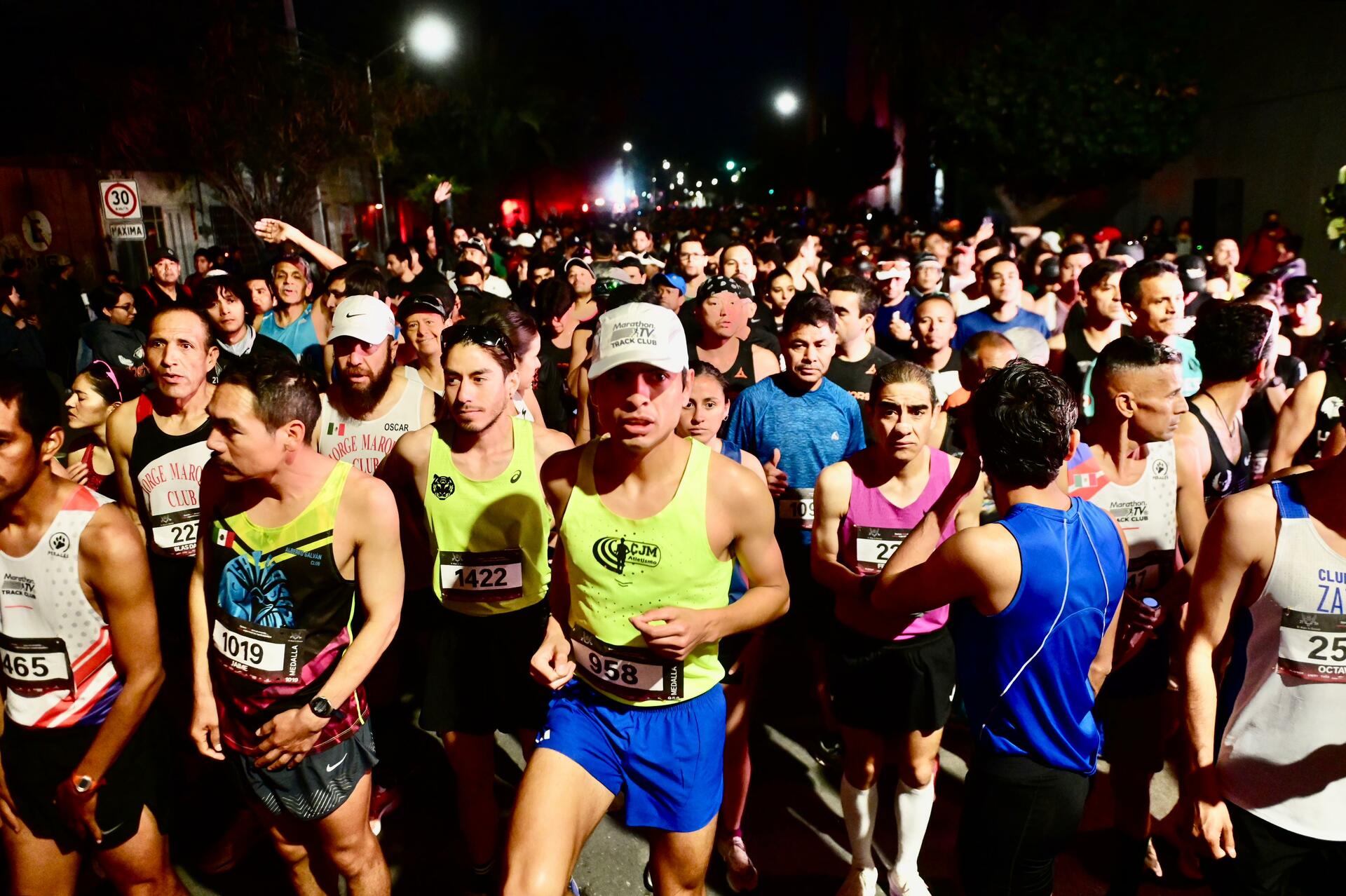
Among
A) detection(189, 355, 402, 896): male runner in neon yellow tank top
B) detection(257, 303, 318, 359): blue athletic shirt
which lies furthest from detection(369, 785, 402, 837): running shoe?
detection(257, 303, 318, 359): blue athletic shirt

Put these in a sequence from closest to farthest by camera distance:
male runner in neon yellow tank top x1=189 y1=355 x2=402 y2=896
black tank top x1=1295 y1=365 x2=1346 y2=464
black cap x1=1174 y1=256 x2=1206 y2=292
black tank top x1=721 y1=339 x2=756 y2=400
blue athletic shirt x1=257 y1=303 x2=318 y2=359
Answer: male runner in neon yellow tank top x1=189 y1=355 x2=402 y2=896 → black tank top x1=1295 y1=365 x2=1346 y2=464 → black tank top x1=721 y1=339 x2=756 y2=400 → blue athletic shirt x1=257 y1=303 x2=318 y2=359 → black cap x1=1174 y1=256 x2=1206 y2=292

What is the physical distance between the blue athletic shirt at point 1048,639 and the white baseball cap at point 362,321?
10.3 ft

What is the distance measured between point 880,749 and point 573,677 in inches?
A: 53.6

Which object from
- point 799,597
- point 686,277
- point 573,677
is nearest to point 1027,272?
point 686,277

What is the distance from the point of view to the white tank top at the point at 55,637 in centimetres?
270

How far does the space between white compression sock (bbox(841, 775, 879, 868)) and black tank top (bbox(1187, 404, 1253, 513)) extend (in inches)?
77.3

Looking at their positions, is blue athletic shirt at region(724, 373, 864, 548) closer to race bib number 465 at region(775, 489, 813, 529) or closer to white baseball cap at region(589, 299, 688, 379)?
race bib number 465 at region(775, 489, 813, 529)

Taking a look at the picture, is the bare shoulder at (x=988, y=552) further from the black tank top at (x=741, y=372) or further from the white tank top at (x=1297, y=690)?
the black tank top at (x=741, y=372)

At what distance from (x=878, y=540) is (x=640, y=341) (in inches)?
54.8

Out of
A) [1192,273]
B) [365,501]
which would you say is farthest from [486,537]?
[1192,273]

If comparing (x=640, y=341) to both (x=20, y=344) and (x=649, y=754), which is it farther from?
(x=20, y=344)

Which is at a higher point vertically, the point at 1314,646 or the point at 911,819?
the point at 1314,646

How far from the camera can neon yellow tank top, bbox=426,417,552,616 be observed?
11.3 feet

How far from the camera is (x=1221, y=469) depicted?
4023 mm
